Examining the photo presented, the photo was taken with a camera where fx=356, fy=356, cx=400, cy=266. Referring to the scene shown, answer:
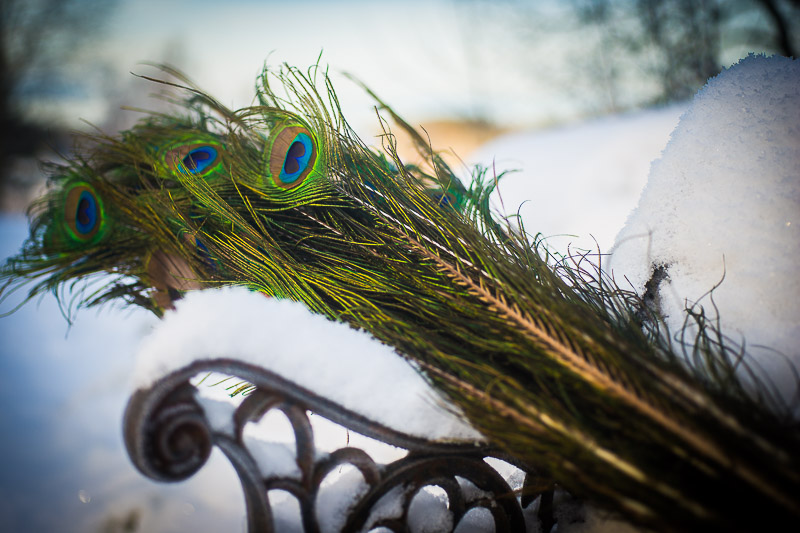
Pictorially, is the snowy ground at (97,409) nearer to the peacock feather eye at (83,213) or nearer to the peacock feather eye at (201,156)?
the peacock feather eye at (83,213)

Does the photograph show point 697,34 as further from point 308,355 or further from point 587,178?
point 308,355

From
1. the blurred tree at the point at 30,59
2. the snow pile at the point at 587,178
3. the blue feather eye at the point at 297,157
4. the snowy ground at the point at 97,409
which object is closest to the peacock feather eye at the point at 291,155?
the blue feather eye at the point at 297,157

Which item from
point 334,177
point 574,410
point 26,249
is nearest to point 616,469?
point 574,410

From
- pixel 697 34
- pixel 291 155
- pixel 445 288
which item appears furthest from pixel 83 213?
pixel 697 34

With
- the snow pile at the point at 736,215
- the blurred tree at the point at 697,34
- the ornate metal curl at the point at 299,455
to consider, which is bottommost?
the ornate metal curl at the point at 299,455

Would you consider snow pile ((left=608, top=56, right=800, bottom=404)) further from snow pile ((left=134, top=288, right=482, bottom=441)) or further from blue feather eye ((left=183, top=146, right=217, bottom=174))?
blue feather eye ((left=183, top=146, right=217, bottom=174))

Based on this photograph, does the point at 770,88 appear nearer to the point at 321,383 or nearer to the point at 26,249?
the point at 321,383

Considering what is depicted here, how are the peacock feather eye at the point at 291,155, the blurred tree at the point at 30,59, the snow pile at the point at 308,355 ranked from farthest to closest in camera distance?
the blurred tree at the point at 30,59, the peacock feather eye at the point at 291,155, the snow pile at the point at 308,355
